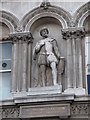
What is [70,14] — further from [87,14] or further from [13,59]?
[13,59]

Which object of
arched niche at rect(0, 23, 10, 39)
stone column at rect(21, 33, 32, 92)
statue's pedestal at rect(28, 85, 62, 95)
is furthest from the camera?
arched niche at rect(0, 23, 10, 39)

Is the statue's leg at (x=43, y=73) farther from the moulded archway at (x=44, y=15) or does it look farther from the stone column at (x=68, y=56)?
the moulded archway at (x=44, y=15)

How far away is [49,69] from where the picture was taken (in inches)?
673

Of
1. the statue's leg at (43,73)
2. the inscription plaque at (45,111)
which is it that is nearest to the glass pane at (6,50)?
the statue's leg at (43,73)

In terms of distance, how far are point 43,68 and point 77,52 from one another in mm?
1454

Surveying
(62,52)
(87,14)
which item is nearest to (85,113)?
(62,52)

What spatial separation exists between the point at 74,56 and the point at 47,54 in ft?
3.43

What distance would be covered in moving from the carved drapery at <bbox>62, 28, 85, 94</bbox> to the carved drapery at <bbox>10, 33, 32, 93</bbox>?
5.27 ft

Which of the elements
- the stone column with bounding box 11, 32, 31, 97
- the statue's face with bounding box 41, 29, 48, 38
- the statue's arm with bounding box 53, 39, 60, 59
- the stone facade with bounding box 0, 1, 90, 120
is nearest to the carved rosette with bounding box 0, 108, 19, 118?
the stone facade with bounding box 0, 1, 90, 120

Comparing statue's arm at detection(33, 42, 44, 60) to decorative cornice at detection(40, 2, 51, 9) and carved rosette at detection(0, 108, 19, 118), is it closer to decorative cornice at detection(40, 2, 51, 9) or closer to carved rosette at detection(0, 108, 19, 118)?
decorative cornice at detection(40, 2, 51, 9)

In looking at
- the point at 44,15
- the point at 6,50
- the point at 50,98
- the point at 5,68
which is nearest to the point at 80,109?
the point at 50,98

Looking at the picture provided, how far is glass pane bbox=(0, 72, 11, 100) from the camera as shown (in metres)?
17.3

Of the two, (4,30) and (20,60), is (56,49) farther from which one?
(4,30)

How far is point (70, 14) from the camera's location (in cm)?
1772
